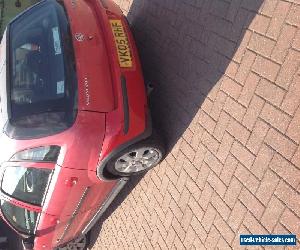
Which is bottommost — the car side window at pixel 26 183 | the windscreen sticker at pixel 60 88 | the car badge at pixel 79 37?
the car side window at pixel 26 183

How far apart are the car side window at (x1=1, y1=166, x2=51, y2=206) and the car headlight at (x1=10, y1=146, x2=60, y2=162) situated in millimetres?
178

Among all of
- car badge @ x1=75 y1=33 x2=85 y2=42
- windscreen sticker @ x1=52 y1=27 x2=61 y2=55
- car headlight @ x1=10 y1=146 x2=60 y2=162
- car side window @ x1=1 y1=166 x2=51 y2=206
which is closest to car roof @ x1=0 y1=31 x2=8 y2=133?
car headlight @ x1=10 y1=146 x2=60 y2=162

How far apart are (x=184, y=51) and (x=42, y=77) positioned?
186cm

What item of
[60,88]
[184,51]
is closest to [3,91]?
[60,88]

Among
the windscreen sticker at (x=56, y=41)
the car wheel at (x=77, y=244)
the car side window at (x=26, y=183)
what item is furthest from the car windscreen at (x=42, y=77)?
the car wheel at (x=77, y=244)

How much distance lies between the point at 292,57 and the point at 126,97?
1.91 metres

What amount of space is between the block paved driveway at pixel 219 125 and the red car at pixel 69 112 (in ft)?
1.74

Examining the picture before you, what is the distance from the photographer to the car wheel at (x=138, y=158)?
5398mm

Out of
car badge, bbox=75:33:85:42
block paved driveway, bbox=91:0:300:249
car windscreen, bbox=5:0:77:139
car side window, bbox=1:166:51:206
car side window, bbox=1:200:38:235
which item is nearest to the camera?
block paved driveway, bbox=91:0:300:249

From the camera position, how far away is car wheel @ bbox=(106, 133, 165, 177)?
17.7ft

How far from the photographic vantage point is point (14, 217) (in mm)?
6336

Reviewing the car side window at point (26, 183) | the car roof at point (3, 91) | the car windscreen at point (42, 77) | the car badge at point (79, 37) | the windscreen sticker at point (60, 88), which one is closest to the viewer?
the car windscreen at point (42, 77)

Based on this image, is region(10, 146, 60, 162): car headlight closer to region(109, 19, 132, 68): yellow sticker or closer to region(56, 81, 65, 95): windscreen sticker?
region(56, 81, 65, 95): windscreen sticker

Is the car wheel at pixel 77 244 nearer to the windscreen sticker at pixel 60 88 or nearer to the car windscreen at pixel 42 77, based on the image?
A: the car windscreen at pixel 42 77
